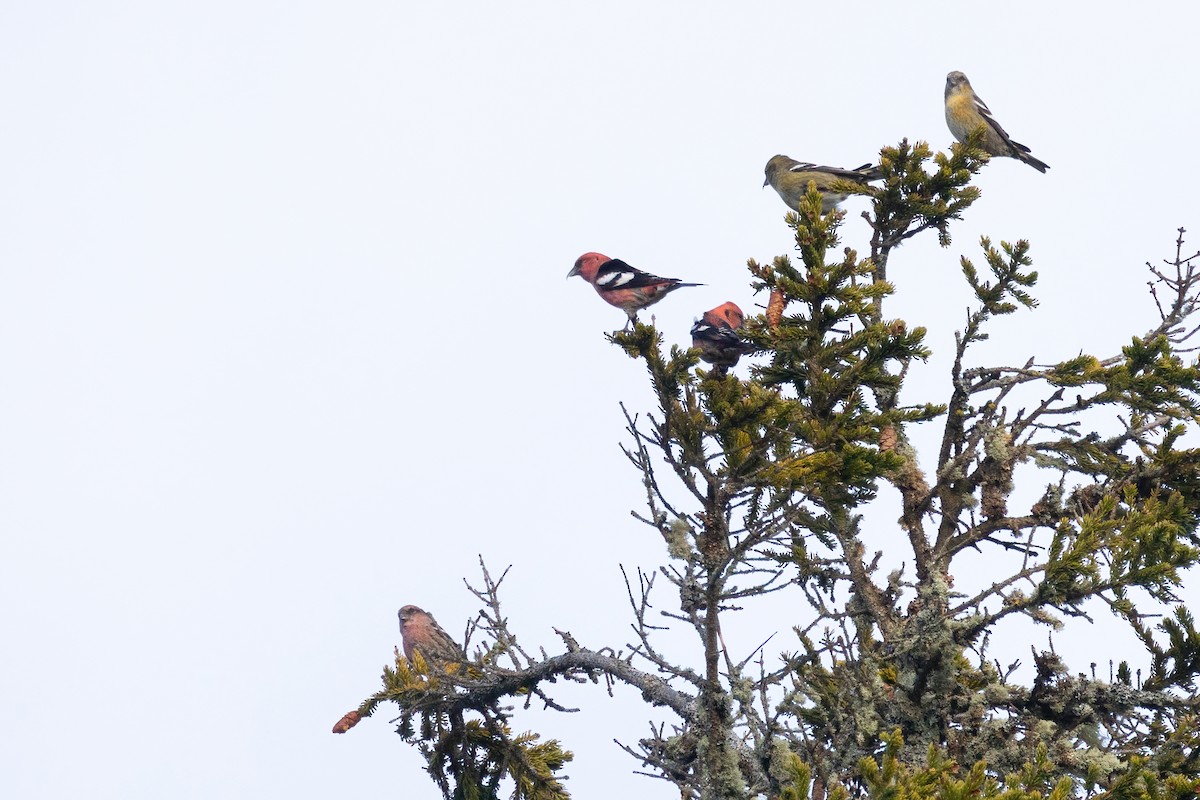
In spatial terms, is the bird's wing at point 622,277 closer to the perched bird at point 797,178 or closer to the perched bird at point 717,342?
the perched bird at point 717,342

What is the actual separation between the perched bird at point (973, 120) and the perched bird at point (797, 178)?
4.67ft

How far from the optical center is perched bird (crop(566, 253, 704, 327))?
931cm

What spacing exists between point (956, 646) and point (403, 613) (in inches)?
258

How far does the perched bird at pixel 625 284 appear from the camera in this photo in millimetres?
9312

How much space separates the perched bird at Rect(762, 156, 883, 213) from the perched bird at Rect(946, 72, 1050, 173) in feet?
4.67

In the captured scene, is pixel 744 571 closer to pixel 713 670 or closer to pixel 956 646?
pixel 713 670

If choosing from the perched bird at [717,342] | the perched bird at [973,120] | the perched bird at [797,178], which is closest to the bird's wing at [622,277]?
the perched bird at [717,342]

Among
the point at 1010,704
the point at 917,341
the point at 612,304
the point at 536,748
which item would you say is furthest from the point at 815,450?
the point at 612,304

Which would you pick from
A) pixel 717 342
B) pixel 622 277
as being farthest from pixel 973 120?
pixel 717 342

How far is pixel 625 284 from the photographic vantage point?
9.47 meters

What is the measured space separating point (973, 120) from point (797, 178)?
6.80 ft

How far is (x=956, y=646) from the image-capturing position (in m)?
6.54

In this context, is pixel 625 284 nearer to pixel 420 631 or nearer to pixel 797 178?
pixel 797 178

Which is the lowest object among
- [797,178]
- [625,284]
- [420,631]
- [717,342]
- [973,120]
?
[717,342]
